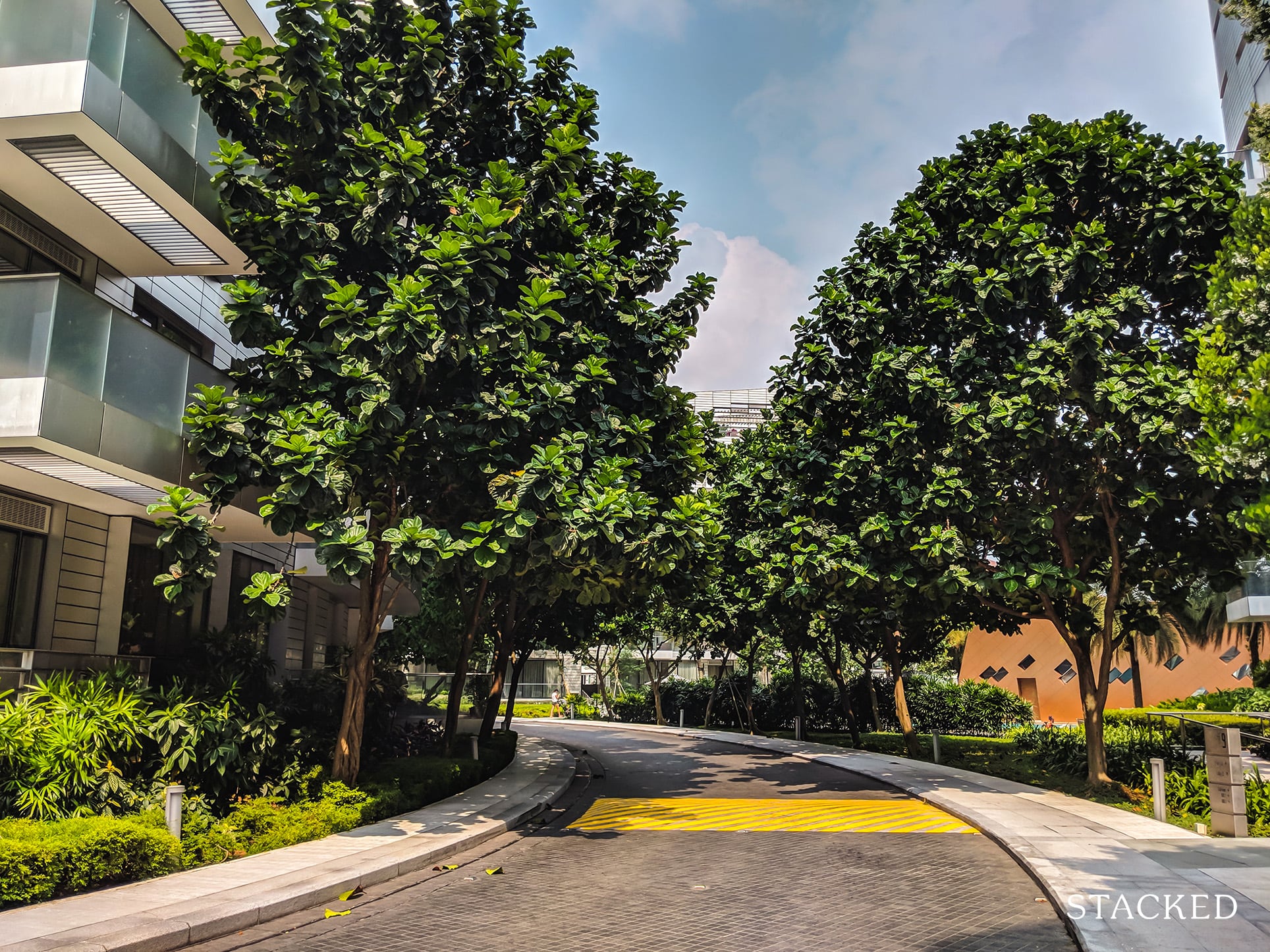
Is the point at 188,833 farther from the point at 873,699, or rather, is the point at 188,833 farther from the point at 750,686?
the point at 750,686

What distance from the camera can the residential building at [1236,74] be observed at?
28203mm

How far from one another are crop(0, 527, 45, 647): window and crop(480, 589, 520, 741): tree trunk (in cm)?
957

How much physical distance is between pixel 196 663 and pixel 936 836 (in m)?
12.1

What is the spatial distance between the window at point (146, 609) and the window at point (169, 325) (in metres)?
3.38

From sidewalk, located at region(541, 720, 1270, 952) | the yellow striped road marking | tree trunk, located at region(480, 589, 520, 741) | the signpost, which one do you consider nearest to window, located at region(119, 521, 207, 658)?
tree trunk, located at region(480, 589, 520, 741)

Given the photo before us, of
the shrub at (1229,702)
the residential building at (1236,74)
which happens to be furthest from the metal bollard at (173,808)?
the shrub at (1229,702)

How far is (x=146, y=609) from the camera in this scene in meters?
15.8

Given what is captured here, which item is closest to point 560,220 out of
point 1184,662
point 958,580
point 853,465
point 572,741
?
point 853,465

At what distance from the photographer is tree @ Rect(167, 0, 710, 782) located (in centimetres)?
1189

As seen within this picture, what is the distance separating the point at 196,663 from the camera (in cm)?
1566

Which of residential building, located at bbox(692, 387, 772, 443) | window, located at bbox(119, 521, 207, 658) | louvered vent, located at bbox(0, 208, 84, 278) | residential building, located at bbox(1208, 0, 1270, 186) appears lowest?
window, located at bbox(119, 521, 207, 658)

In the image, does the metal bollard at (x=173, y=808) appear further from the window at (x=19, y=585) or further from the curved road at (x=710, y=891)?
the window at (x=19, y=585)

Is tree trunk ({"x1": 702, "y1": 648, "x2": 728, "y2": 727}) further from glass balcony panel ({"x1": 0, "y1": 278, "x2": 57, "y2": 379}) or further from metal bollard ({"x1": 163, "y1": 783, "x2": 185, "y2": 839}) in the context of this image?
glass balcony panel ({"x1": 0, "y1": 278, "x2": 57, "y2": 379})

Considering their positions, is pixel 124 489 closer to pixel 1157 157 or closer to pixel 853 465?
pixel 853 465
